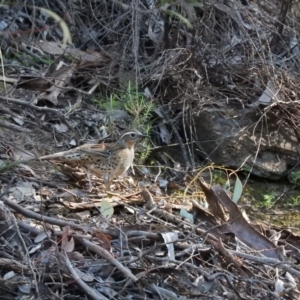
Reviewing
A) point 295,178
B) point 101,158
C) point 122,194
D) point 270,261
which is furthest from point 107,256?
point 295,178

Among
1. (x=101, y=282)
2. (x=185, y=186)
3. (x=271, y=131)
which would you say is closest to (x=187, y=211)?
(x=185, y=186)

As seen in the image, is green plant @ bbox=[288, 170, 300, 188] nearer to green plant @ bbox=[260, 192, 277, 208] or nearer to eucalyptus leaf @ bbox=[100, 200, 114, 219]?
green plant @ bbox=[260, 192, 277, 208]

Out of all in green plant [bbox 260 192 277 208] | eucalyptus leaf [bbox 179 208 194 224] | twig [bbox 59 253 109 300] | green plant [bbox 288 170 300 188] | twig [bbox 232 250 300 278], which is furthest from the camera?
green plant [bbox 288 170 300 188]

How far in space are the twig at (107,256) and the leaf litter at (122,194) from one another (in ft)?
0.05

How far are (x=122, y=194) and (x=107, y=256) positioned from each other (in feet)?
4.51

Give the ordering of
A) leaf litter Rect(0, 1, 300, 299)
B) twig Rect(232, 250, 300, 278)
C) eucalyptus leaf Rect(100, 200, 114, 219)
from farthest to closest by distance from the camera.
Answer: eucalyptus leaf Rect(100, 200, 114, 219)
twig Rect(232, 250, 300, 278)
leaf litter Rect(0, 1, 300, 299)

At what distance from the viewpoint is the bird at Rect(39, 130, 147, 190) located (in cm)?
634

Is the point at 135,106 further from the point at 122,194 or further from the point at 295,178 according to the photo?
the point at 295,178

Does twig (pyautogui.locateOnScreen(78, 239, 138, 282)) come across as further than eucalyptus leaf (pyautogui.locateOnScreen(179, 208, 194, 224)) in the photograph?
No

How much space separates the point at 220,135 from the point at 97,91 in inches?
49.4

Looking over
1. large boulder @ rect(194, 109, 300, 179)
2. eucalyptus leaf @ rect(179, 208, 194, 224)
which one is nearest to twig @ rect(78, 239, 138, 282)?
eucalyptus leaf @ rect(179, 208, 194, 224)

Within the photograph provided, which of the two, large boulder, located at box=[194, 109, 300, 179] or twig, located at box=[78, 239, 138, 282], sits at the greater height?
twig, located at box=[78, 239, 138, 282]

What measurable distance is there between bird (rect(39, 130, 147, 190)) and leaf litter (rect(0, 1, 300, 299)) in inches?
3.8

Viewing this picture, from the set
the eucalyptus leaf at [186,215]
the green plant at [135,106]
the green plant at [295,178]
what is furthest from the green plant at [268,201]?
the eucalyptus leaf at [186,215]
